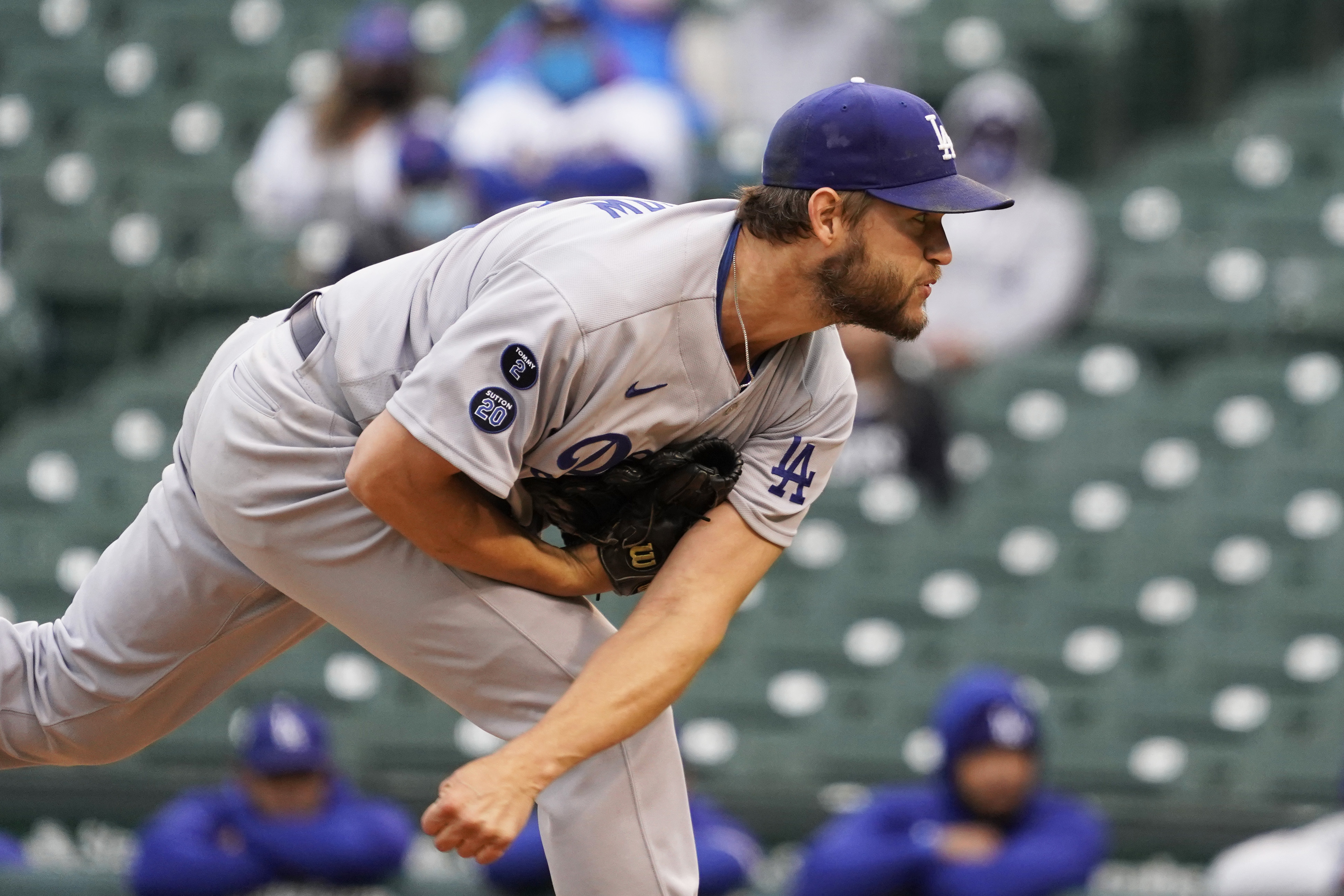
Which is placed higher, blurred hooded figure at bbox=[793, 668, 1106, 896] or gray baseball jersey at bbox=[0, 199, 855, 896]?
gray baseball jersey at bbox=[0, 199, 855, 896]

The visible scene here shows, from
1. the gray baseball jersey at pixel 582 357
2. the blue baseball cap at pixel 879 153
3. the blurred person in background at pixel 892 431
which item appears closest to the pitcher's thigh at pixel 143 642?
the gray baseball jersey at pixel 582 357

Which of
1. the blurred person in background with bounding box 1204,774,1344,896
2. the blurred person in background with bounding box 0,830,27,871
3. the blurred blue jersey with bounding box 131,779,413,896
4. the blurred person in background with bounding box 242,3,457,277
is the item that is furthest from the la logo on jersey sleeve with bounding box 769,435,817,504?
the blurred person in background with bounding box 242,3,457,277

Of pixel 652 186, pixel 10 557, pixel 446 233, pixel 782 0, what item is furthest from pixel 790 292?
pixel 782 0

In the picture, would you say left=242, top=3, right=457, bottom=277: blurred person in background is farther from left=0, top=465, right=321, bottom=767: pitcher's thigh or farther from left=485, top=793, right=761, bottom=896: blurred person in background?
left=0, top=465, right=321, bottom=767: pitcher's thigh

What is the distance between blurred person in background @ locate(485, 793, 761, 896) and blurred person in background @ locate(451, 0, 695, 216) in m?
2.61

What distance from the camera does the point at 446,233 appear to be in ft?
21.4

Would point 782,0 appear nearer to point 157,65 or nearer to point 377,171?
point 377,171

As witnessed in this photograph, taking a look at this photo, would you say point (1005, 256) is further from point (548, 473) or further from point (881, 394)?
point (548, 473)

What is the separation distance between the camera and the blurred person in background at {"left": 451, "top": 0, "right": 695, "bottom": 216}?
6480 mm

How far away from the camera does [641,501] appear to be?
2746 mm

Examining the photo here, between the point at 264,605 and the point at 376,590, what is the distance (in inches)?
11.1

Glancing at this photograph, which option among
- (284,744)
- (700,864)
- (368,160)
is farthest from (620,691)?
(368,160)

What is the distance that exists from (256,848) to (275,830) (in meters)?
0.07

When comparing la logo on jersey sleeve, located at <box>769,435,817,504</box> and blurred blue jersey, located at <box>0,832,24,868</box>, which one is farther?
blurred blue jersey, located at <box>0,832,24,868</box>
